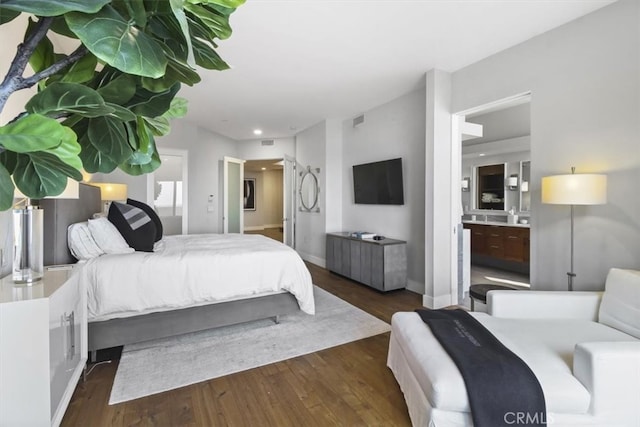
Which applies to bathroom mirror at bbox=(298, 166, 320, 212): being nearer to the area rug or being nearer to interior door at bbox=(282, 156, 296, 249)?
interior door at bbox=(282, 156, 296, 249)

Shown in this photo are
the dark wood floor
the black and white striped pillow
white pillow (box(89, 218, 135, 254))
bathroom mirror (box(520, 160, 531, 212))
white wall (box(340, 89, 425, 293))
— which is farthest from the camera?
bathroom mirror (box(520, 160, 531, 212))

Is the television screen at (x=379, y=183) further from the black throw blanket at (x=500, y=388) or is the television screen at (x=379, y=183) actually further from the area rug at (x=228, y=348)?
the black throw blanket at (x=500, y=388)

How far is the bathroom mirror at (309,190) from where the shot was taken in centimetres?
591

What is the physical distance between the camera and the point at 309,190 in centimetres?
618

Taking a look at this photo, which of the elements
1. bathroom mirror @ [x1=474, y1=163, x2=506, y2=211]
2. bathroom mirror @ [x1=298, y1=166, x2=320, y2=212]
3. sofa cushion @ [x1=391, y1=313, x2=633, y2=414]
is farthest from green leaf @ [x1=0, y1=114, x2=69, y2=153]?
bathroom mirror @ [x1=474, y1=163, x2=506, y2=211]

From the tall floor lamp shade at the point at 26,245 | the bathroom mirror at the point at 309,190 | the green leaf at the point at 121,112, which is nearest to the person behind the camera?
the green leaf at the point at 121,112

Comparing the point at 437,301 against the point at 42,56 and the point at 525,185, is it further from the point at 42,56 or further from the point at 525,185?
the point at 42,56

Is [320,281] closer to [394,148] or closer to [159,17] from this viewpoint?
[394,148]

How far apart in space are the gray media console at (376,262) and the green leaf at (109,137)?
357cm

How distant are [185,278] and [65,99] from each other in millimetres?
2083

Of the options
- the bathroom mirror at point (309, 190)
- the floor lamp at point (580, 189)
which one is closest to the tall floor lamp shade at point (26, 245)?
the floor lamp at point (580, 189)

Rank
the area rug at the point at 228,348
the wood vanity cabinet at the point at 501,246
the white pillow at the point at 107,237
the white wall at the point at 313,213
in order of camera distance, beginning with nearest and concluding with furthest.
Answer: the area rug at the point at 228,348, the white pillow at the point at 107,237, the wood vanity cabinet at the point at 501,246, the white wall at the point at 313,213

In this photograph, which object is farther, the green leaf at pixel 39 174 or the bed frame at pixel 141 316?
the bed frame at pixel 141 316

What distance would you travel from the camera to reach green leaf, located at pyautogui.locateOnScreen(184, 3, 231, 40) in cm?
67
